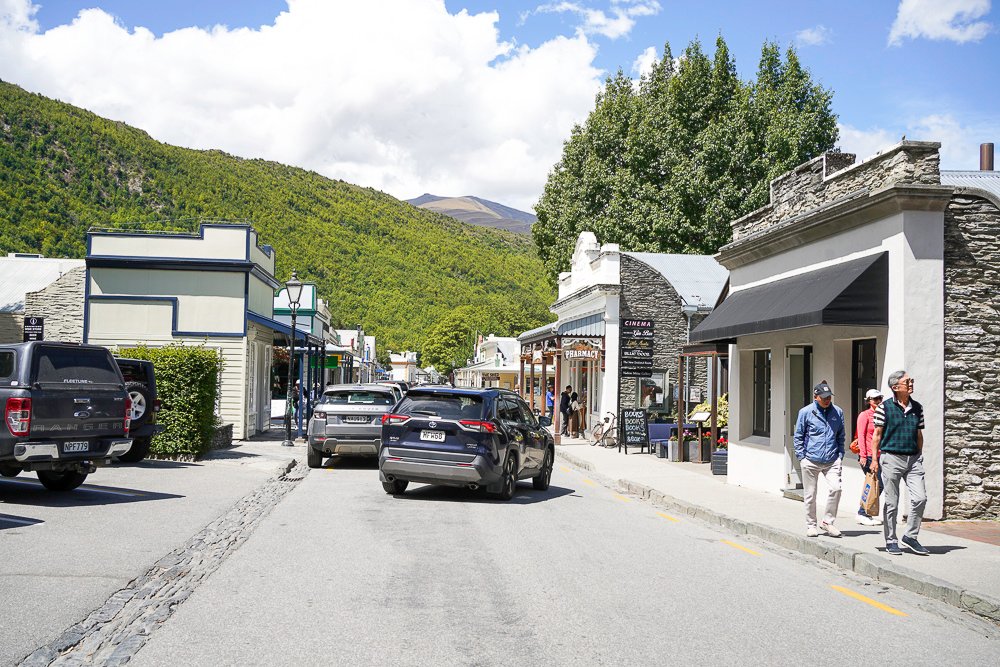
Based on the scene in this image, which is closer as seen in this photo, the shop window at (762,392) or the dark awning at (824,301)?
the dark awning at (824,301)

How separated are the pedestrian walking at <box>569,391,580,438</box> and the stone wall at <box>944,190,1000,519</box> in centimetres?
2054

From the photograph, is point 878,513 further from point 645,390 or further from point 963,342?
point 645,390

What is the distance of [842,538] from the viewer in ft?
36.1

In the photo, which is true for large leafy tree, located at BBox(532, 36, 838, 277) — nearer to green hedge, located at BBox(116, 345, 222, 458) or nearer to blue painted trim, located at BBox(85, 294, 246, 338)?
blue painted trim, located at BBox(85, 294, 246, 338)

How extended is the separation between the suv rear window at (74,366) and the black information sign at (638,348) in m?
17.8

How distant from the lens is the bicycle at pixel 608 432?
2817 centimetres

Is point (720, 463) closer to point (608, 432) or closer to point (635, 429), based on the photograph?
point (635, 429)

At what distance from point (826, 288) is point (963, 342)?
1.88 meters

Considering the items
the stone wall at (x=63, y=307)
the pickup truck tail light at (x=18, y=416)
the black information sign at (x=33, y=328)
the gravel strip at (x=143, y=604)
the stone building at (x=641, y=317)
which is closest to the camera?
the gravel strip at (x=143, y=604)

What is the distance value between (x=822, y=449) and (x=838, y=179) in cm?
500

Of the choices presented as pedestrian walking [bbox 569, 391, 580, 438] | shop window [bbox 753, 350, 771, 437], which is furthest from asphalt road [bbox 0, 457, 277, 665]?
pedestrian walking [bbox 569, 391, 580, 438]

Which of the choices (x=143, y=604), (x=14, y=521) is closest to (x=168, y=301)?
(x=14, y=521)

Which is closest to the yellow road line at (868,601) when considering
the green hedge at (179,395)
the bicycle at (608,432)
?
the green hedge at (179,395)

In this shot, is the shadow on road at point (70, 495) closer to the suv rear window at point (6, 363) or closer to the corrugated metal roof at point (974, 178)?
the suv rear window at point (6, 363)
